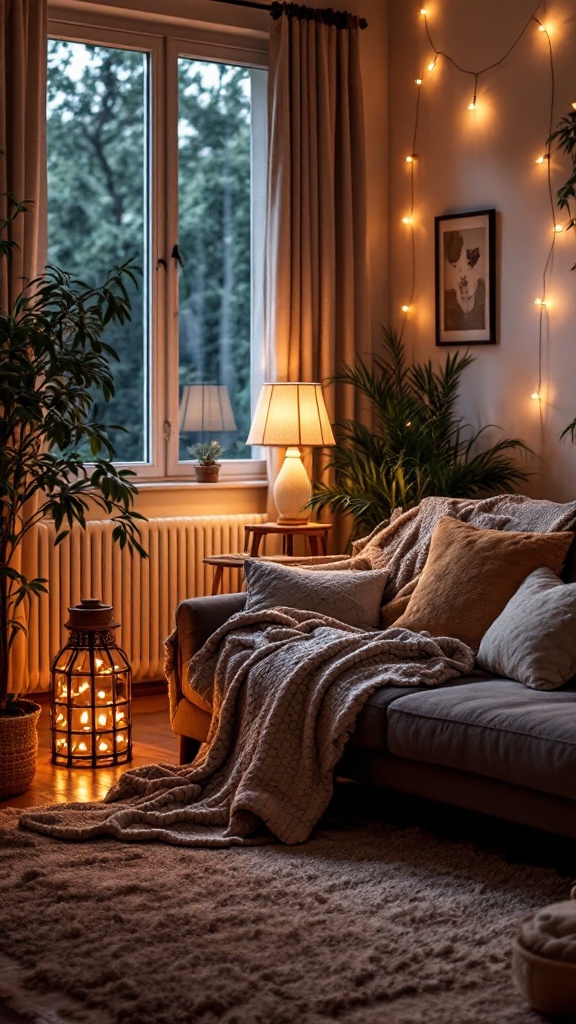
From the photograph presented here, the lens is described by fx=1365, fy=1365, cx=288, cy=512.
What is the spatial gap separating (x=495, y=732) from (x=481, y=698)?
20 cm

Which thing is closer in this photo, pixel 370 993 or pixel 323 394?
pixel 370 993

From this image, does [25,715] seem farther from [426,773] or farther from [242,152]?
[242,152]

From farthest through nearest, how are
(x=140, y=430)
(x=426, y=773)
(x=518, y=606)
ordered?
(x=140, y=430)
(x=518, y=606)
(x=426, y=773)

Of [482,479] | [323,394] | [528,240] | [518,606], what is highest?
[528,240]

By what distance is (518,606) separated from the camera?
3762mm

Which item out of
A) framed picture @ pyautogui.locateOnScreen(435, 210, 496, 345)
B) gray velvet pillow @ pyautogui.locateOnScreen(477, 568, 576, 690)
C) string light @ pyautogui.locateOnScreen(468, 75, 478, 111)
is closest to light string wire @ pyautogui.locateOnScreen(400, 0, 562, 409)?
string light @ pyautogui.locateOnScreen(468, 75, 478, 111)

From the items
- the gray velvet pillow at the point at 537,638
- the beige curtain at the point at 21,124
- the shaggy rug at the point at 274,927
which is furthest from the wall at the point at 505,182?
the shaggy rug at the point at 274,927

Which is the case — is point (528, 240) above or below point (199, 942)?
above

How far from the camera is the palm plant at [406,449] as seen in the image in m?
5.26

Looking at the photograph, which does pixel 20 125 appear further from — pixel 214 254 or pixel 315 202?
pixel 315 202

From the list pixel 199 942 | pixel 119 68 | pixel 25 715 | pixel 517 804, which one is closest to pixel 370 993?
pixel 199 942

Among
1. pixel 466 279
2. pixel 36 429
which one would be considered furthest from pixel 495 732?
pixel 466 279

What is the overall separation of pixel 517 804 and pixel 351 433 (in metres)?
2.86

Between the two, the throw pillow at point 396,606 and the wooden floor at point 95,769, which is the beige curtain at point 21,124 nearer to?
the wooden floor at point 95,769
